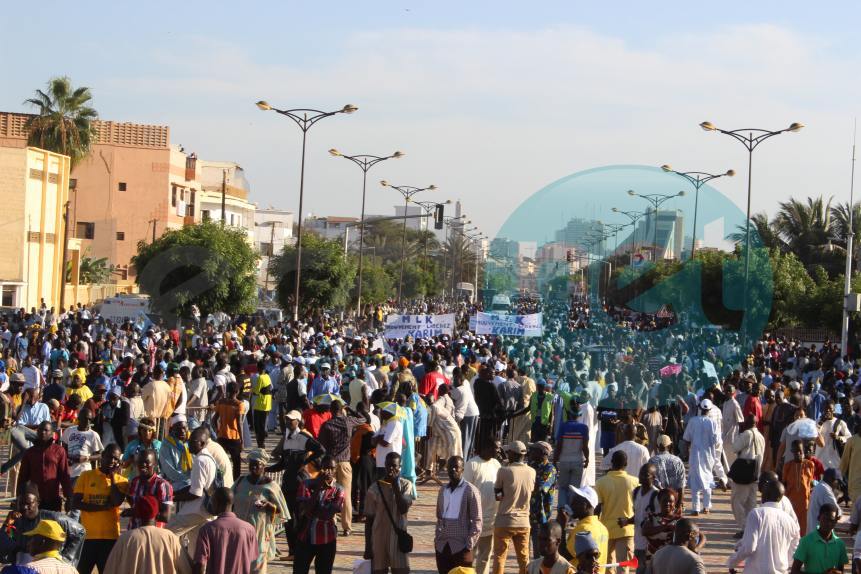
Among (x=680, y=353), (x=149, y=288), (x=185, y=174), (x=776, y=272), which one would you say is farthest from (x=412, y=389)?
(x=185, y=174)

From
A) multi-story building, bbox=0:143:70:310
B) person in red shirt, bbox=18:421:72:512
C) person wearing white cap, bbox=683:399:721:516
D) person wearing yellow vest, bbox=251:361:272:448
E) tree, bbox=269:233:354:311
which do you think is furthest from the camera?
tree, bbox=269:233:354:311

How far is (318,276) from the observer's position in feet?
173

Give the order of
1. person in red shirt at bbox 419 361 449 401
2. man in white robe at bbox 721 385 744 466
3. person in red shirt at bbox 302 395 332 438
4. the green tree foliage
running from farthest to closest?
1. the green tree foliage
2. person in red shirt at bbox 419 361 449 401
3. man in white robe at bbox 721 385 744 466
4. person in red shirt at bbox 302 395 332 438

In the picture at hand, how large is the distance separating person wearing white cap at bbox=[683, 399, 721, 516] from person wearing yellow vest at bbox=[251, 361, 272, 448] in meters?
6.40

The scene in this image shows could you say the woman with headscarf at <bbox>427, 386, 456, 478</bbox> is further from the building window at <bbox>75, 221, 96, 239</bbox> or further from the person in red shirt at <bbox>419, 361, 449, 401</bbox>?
the building window at <bbox>75, 221, 96, 239</bbox>

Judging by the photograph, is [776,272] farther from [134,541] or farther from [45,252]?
[134,541]

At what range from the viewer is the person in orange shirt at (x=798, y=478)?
38.3 feet

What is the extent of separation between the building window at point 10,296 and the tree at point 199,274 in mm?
4116

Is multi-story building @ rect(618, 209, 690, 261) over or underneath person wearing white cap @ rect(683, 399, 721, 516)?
over

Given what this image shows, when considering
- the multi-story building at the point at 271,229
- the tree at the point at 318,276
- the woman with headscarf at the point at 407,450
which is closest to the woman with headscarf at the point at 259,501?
the woman with headscarf at the point at 407,450

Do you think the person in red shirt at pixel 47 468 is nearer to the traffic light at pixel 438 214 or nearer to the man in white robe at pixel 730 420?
the man in white robe at pixel 730 420

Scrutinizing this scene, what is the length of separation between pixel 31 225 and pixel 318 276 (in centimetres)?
1194

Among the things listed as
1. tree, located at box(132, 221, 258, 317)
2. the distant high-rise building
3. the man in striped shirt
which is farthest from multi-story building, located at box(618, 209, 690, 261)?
the man in striped shirt

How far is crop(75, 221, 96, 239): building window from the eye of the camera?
65938mm
